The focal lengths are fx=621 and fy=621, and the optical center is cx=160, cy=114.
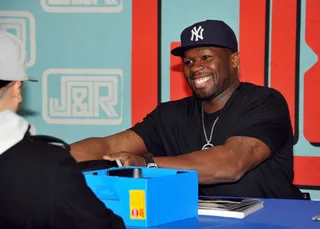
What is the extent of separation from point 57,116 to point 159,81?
0.64m

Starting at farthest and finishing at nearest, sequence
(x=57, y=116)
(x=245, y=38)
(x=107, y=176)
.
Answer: (x=57, y=116) → (x=245, y=38) → (x=107, y=176)

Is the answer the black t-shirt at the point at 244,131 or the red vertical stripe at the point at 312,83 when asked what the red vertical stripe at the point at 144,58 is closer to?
the black t-shirt at the point at 244,131

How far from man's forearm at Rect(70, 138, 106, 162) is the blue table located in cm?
101

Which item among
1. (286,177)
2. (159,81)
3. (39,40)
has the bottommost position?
(286,177)

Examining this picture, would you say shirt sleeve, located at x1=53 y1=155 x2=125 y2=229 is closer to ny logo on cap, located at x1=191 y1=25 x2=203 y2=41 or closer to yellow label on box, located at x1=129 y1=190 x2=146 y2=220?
yellow label on box, located at x1=129 y1=190 x2=146 y2=220

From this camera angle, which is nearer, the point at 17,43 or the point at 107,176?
the point at 17,43

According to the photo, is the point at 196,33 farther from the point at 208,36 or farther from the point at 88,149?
the point at 88,149

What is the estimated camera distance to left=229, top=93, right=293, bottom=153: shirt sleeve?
2.71 meters

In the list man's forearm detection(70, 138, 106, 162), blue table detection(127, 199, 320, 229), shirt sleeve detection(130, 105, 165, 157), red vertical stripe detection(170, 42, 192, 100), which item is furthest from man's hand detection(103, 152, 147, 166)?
red vertical stripe detection(170, 42, 192, 100)

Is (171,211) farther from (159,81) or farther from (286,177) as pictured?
(159,81)

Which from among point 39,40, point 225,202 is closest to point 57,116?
point 39,40

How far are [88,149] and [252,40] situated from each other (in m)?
1.11

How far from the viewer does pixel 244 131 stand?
2709mm

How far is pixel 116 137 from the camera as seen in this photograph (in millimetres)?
3070
